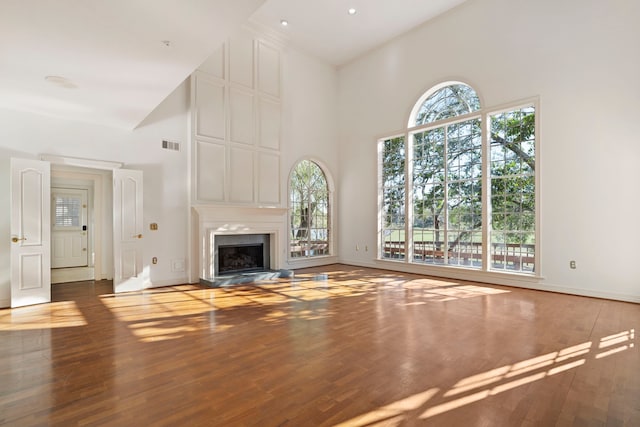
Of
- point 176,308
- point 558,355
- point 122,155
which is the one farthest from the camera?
point 122,155

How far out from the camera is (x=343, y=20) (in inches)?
284

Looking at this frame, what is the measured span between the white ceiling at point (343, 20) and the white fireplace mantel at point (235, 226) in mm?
4258

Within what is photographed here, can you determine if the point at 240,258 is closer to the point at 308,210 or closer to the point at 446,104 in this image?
the point at 308,210

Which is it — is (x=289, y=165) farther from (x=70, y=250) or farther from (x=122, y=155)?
(x=70, y=250)

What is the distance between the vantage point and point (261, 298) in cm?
506

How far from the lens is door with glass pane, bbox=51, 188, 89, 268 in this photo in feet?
21.5

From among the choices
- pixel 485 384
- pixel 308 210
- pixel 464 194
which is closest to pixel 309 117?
pixel 308 210

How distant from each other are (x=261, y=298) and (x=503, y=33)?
21.5 ft

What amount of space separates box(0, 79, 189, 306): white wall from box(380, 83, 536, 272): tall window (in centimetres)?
481

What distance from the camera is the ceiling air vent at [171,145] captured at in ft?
20.0

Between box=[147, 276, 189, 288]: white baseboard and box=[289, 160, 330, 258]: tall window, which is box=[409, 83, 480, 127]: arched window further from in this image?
box=[147, 276, 189, 288]: white baseboard

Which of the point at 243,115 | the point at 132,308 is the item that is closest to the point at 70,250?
the point at 132,308

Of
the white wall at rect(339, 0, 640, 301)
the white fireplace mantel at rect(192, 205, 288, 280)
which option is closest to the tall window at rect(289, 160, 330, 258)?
the white fireplace mantel at rect(192, 205, 288, 280)

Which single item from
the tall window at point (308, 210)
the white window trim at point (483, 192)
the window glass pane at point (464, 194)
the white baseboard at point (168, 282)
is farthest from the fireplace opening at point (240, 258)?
the window glass pane at point (464, 194)
